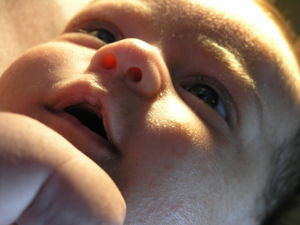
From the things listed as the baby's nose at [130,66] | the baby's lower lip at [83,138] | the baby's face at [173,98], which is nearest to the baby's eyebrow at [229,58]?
the baby's face at [173,98]

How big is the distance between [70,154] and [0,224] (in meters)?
0.09

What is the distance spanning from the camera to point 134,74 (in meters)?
0.63

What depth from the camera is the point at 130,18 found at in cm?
75

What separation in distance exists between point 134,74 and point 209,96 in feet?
0.51

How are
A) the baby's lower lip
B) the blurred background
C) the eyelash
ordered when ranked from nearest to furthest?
the baby's lower lip → the eyelash → the blurred background

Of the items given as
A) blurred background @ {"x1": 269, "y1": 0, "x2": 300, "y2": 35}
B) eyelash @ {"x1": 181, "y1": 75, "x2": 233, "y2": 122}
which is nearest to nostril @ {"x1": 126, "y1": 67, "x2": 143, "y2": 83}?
eyelash @ {"x1": 181, "y1": 75, "x2": 233, "y2": 122}

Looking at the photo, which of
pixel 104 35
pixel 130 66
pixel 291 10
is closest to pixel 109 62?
pixel 130 66

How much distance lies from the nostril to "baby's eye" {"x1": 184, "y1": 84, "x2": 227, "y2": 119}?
4.6 inches

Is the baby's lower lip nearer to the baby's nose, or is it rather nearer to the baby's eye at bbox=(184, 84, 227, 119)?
the baby's nose

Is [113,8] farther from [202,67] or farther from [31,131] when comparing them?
[31,131]

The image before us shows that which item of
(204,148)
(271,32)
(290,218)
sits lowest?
(290,218)

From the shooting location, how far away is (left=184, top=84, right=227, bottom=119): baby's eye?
2.39ft

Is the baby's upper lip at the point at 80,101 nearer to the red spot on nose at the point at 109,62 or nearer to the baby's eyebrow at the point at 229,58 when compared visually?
the red spot on nose at the point at 109,62

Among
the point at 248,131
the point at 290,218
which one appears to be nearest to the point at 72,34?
the point at 248,131
